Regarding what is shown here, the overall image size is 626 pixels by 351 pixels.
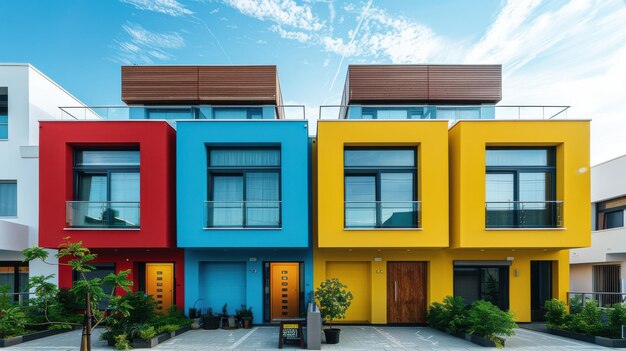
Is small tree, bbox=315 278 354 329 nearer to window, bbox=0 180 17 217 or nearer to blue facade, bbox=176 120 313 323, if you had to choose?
blue facade, bbox=176 120 313 323

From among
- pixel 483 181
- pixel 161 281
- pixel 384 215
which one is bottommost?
pixel 161 281

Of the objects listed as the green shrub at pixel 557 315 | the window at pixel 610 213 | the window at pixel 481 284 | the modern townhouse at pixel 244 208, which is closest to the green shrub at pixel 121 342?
the modern townhouse at pixel 244 208

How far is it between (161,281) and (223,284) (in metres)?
2.31

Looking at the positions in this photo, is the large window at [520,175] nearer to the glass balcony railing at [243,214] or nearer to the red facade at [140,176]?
the glass balcony railing at [243,214]

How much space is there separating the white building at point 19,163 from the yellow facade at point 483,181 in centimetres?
1469

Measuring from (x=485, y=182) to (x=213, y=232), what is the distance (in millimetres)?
9200

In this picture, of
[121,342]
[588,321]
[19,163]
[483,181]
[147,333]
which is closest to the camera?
[121,342]

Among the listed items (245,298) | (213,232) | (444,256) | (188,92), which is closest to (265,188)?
(213,232)

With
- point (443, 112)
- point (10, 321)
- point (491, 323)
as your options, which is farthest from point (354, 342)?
point (10, 321)

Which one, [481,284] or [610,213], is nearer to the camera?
[481,284]

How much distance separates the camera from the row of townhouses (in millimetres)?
12508

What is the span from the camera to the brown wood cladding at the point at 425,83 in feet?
51.0

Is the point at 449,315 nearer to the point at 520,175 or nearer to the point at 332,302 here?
the point at 332,302

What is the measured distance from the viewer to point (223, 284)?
1398 cm
